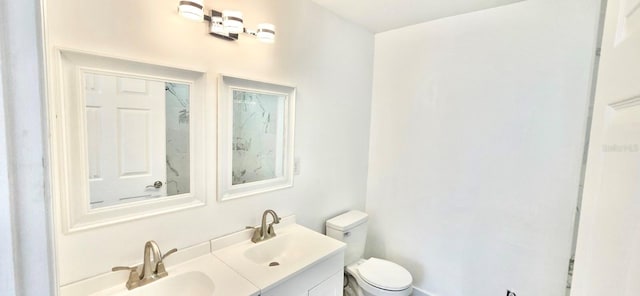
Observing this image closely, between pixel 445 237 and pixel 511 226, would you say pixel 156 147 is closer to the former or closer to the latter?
pixel 445 237

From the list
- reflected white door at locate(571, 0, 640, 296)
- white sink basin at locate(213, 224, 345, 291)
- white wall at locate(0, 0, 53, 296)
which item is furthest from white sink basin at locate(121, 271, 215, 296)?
reflected white door at locate(571, 0, 640, 296)

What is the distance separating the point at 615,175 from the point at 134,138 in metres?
1.55

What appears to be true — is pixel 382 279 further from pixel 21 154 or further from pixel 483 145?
pixel 21 154

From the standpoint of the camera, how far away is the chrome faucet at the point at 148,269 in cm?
116

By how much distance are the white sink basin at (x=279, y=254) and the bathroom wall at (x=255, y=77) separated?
0.45 ft

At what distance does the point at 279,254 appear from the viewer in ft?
5.55

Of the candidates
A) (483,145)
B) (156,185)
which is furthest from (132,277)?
(483,145)

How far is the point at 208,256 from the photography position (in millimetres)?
1423

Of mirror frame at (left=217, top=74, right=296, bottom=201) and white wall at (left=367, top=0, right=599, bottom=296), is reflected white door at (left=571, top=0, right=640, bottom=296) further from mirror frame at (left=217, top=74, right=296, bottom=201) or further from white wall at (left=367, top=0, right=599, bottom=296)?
mirror frame at (left=217, top=74, right=296, bottom=201)

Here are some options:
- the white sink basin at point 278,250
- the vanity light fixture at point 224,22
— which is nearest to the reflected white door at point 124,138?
the vanity light fixture at point 224,22

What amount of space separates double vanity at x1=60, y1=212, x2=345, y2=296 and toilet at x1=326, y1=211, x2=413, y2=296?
1.05ft

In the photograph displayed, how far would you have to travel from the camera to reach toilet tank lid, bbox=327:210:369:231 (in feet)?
6.75

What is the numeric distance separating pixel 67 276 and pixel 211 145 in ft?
2.46

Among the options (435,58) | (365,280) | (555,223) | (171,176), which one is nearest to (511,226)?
(555,223)
